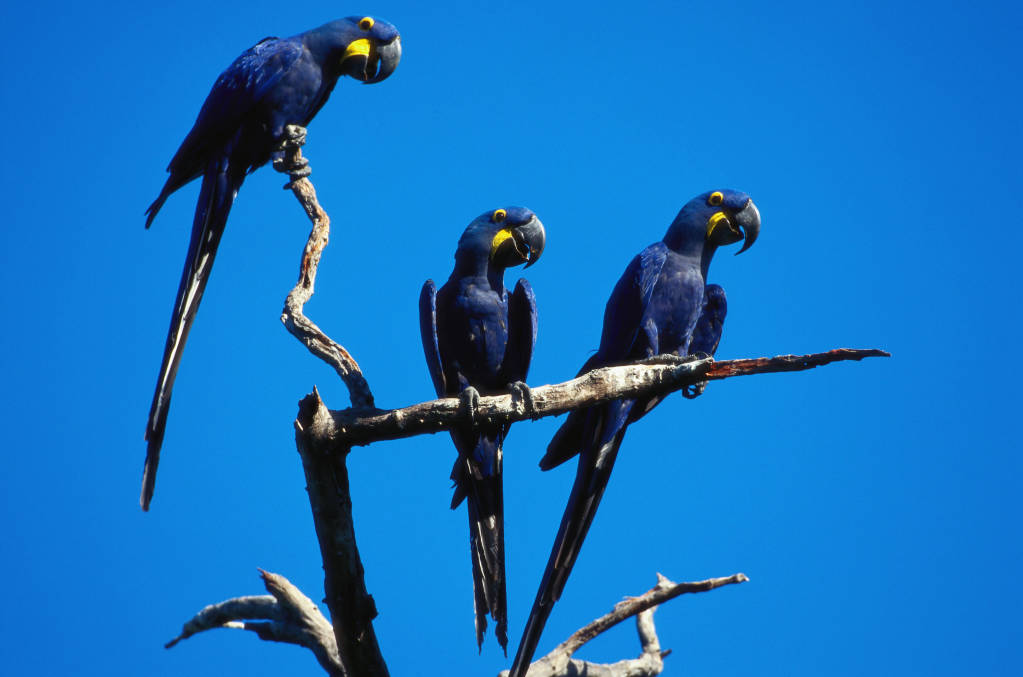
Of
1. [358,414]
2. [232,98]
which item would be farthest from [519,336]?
[232,98]

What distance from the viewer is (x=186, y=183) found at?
516 centimetres

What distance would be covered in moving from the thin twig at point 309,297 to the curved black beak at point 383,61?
1242 mm

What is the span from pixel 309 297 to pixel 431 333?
874 millimetres

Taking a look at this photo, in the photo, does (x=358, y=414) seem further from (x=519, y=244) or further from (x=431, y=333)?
(x=519, y=244)

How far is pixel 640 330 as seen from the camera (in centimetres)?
489

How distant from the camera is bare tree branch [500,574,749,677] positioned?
194 inches

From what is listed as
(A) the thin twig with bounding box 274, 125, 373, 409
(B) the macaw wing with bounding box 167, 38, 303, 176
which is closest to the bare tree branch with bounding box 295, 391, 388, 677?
(A) the thin twig with bounding box 274, 125, 373, 409

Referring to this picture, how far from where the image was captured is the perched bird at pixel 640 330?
4.38m

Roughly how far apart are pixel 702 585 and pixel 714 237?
210 cm

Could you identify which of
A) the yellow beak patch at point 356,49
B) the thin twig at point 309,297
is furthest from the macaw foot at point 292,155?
the yellow beak patch at point 356,49

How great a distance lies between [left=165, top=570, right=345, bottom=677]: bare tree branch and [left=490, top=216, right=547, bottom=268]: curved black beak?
2222mm

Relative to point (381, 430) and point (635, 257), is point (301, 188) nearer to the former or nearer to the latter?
point (381, 430)

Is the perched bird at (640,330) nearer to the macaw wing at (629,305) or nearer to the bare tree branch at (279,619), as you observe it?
the macaw wing at (629,305)

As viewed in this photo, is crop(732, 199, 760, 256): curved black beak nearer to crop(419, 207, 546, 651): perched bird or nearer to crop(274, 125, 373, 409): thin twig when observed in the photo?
crop(419, 207, 546, 651): perched bird
